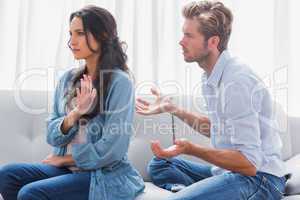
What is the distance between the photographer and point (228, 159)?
1436 mm

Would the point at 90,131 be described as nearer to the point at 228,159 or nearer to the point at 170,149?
the point at 170,149

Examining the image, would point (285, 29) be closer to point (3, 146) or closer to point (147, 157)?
point (147, 157)

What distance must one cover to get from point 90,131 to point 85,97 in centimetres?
13

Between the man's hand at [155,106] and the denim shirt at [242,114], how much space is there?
0.27 meters

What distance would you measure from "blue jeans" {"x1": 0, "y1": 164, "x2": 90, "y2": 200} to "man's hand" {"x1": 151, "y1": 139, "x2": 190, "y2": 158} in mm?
360

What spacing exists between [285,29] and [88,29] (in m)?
1.20

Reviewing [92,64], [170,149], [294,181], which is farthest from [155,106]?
[294,181]

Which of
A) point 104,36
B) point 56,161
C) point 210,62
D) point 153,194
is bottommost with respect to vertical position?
point 153,194

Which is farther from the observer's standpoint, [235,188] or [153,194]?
[153,194]

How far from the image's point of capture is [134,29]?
2355 millimetres

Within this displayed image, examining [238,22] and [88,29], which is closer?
[88,29]

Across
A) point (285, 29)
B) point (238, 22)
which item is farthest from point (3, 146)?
point (285, 29)
